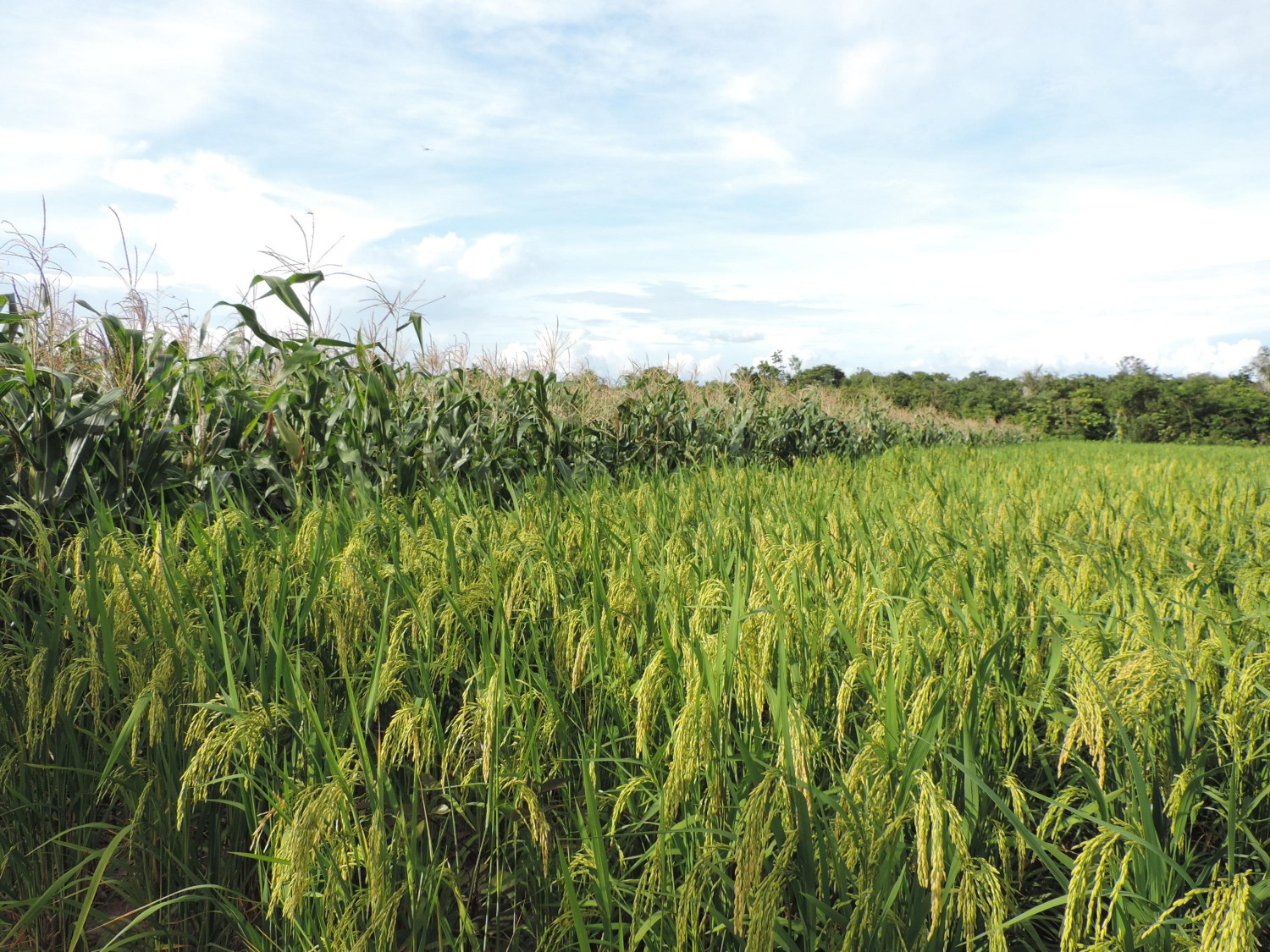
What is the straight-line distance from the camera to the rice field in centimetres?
129

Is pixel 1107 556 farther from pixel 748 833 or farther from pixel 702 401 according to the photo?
pixel 702 401

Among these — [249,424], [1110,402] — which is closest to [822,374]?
[1110,402]

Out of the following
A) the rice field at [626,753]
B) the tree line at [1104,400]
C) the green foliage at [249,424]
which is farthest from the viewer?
the tree line at [1104,400]

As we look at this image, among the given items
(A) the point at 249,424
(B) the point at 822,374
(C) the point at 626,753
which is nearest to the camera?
(C) the point at 626,753

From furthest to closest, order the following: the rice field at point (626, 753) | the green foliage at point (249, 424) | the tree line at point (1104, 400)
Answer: the tree line at point (1104, 400)
the green foliage at point (249, 424)
the rice field at point (626, 753)

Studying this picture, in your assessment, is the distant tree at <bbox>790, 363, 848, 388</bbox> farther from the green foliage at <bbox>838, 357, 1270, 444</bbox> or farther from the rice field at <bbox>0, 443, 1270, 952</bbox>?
the rice field at <bbox>0, 443, 1270, 952</bbox>

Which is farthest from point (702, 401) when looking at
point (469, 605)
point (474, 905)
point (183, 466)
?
point (474, 905)

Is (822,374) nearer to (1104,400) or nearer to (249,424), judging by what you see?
(1104,400)

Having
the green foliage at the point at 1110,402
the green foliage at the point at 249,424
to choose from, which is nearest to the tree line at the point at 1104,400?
the green foliage at the point at 1110,402

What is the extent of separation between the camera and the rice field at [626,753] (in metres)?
1.29

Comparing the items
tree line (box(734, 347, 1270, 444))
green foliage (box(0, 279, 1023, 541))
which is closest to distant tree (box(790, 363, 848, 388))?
tree line (box(734, 347, 1270, 444))

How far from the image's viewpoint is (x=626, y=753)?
193 centimetres

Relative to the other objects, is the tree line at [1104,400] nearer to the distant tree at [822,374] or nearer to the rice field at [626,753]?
the distant tree at [822,374]

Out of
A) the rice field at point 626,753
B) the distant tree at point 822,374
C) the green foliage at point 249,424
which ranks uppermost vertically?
the distant tree at point 822,374
